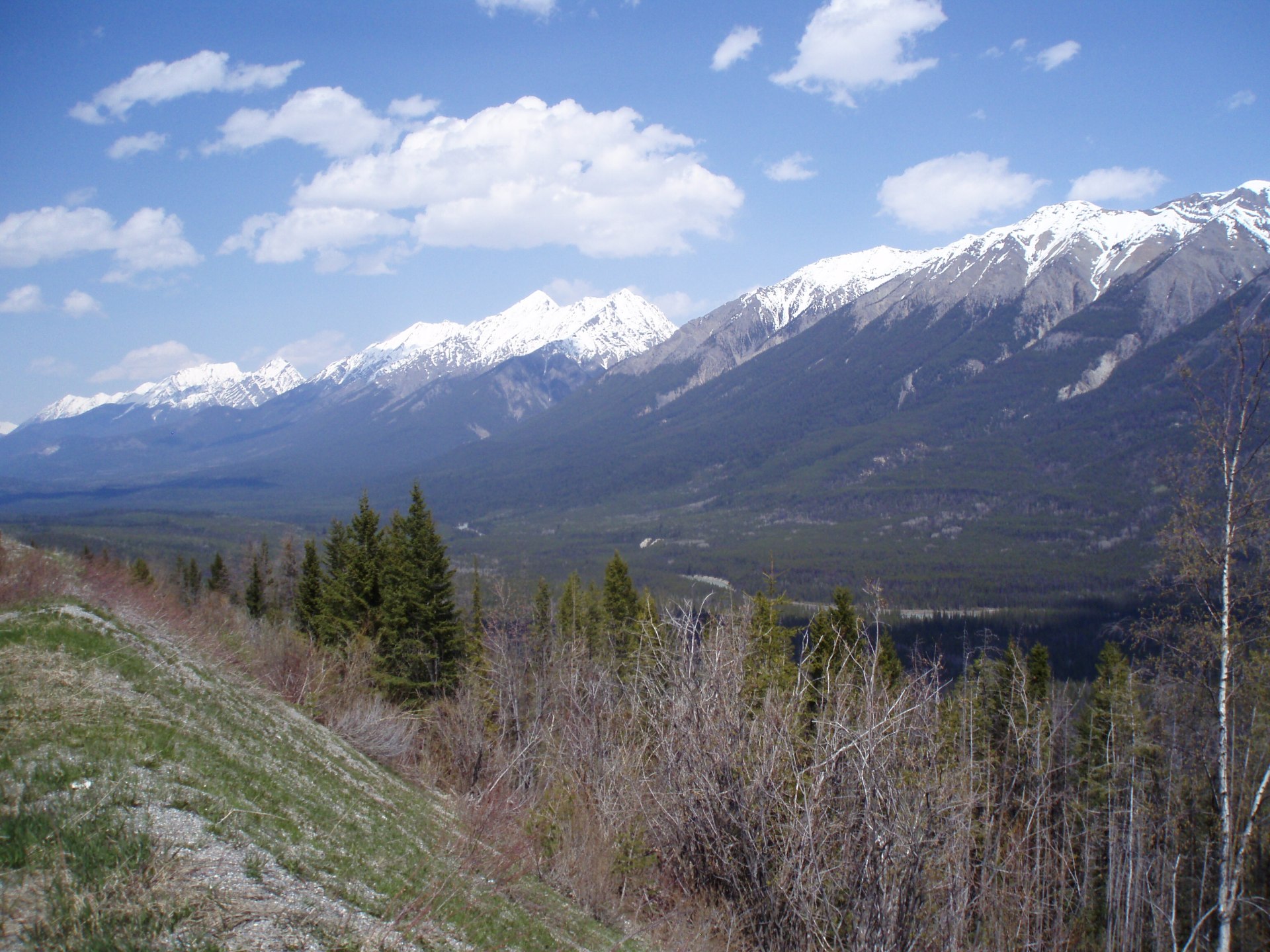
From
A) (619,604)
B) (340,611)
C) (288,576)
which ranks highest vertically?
(340,611)

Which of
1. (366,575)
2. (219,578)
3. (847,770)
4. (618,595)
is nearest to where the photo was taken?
(847,770)

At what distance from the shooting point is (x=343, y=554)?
3170cm

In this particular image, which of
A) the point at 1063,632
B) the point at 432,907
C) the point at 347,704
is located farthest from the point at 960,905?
the point at 1063,632

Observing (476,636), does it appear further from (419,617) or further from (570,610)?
(570,610)

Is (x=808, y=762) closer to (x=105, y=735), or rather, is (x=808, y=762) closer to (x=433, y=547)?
(x=105, y=735)

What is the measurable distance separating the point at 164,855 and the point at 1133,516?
547 ft

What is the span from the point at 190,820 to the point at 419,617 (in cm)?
1926

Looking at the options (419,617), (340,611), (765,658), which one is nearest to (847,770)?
(765,658)

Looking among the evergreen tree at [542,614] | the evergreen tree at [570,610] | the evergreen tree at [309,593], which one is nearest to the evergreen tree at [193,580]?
the evergreen tree at [309,593]

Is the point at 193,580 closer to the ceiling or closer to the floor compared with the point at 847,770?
closer to the floor

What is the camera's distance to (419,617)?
26078 mm

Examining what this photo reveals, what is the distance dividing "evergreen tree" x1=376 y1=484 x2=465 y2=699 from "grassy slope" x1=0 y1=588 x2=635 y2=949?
13294mm

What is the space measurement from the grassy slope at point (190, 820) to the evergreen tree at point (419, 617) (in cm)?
1329

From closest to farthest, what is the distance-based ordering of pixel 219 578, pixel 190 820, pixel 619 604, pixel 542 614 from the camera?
pixel 190 820, pixel 619 604, pixel 542 614, pixel 219 578
